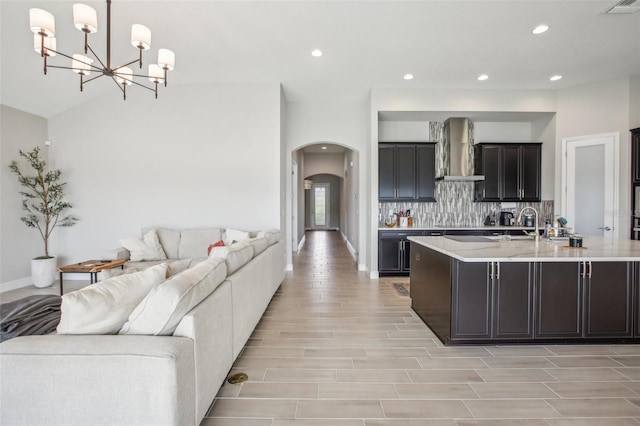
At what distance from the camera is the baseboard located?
4.41 m

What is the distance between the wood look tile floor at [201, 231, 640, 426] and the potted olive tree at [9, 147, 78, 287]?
396cm

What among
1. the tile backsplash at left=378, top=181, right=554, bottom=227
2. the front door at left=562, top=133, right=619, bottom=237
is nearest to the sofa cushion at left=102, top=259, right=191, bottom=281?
the tile backsplash at left=378, top=181, right=554, bottom=227

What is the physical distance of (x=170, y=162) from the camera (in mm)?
5176

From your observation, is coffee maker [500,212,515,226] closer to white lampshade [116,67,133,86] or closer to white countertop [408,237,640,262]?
white countertop [408,237,640,262]

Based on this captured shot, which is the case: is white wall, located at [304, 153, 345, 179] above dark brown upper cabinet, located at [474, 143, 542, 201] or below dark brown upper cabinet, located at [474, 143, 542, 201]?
above

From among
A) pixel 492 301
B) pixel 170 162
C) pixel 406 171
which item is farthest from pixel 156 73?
pixel 406 171

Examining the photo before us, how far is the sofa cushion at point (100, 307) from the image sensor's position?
1.39 m

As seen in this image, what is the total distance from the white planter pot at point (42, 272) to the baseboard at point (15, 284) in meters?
0.12

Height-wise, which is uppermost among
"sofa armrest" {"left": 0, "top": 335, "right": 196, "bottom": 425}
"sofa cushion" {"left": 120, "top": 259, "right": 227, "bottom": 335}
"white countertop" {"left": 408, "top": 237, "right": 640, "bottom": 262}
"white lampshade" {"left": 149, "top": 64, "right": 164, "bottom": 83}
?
"white lampshade" {"left": 149, "top": 64, "right": 164, "bottom": 83}

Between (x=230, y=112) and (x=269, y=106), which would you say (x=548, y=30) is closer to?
(x=269, y=106)

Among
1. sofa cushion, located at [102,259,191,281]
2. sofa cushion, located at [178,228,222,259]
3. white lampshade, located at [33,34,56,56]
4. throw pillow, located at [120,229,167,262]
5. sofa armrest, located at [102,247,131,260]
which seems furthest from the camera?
sofa cushion, located at [178,228,222,259]

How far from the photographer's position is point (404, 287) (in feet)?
15.3

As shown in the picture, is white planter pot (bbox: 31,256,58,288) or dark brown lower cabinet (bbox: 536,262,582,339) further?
white planter pot (bbox: 31,256,58,288)

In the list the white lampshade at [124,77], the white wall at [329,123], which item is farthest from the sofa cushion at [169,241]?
the white lampshade at [124,77]
